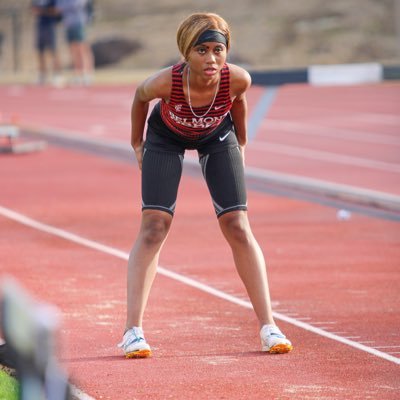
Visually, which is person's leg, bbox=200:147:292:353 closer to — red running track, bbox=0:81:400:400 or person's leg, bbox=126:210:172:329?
red running track, bbox=0:81:400:400

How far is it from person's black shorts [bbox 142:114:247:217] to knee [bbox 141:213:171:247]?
0.05 meters

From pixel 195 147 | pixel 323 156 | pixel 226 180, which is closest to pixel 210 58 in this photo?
pixel 195 147

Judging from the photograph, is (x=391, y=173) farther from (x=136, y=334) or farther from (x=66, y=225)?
(x=136, y=334)

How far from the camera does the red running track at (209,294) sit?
19.0 feet

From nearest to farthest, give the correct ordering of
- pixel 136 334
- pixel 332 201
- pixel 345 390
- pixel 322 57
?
pixel 345 390
pixel 136 334
pixel 332 201
pixel 322 57

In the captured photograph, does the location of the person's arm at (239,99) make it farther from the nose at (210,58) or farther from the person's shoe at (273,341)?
the person's shoe at (273,341)

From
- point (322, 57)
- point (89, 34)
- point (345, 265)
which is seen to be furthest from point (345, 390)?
point (89, 34)

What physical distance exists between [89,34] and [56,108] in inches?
629

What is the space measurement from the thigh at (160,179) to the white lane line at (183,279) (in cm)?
126

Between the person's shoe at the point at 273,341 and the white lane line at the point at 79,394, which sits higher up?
the white lane line at the point at 79,394

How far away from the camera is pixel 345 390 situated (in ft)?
18.2

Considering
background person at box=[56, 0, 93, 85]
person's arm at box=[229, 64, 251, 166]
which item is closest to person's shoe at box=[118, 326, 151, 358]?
person's arm at box=[229, 64, 251, 166]

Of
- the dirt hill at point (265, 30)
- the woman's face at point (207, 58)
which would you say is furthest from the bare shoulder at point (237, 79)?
the dirt hill at point (265, 30)

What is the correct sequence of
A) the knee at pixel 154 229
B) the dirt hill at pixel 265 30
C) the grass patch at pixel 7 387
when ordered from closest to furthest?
1. the grass patch at pixel 7 387
2. the knee at pixel 154 229
3. the dirt hill at pixel 265 30
